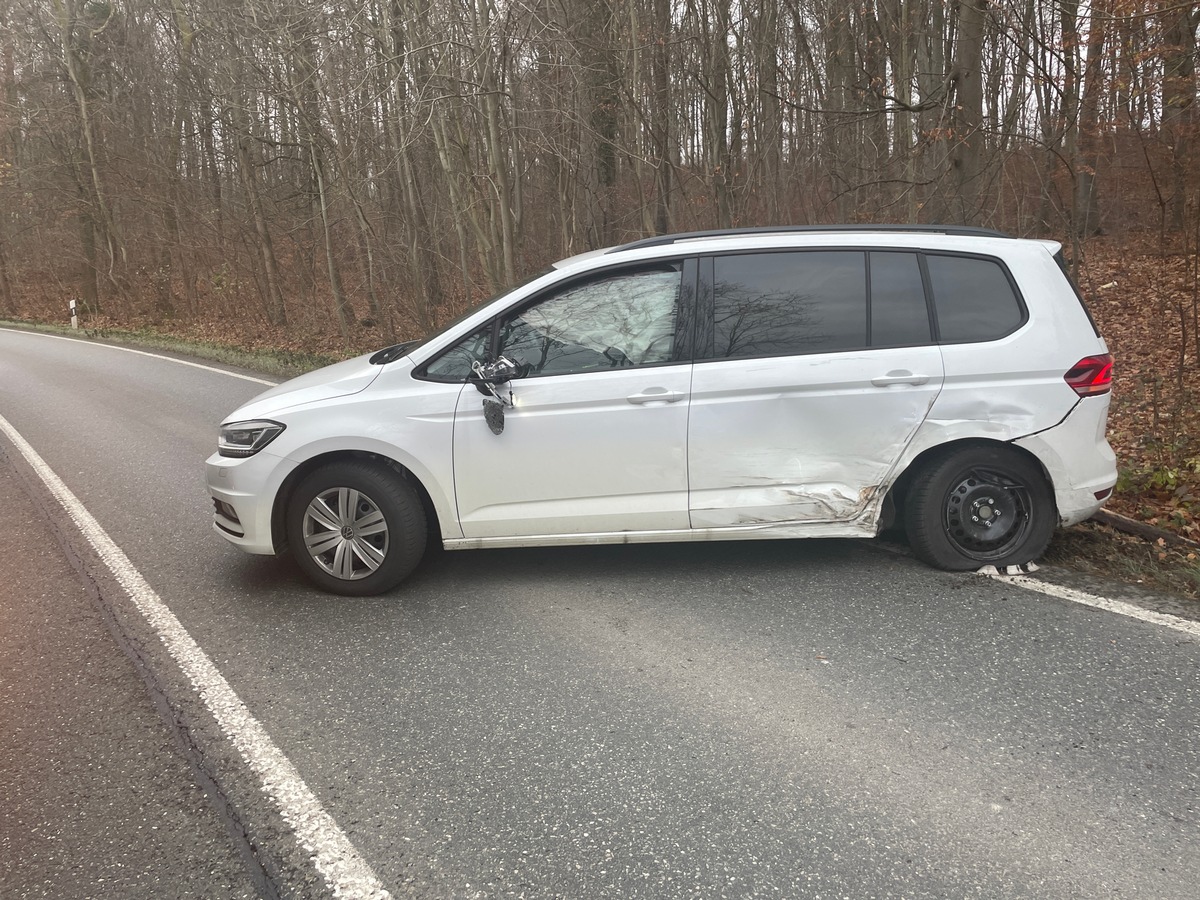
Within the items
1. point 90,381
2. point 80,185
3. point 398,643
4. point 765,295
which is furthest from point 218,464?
point 80,185

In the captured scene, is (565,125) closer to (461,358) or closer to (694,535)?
(461,358)

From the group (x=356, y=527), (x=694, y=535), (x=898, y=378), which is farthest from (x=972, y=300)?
(x=356, y=527)

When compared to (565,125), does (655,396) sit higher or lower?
lower

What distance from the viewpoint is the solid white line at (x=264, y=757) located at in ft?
8.39

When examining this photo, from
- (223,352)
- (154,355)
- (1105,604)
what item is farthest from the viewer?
(154,355)

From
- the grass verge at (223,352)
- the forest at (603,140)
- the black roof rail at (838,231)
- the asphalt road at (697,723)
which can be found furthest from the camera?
the grass verge at (223,352)

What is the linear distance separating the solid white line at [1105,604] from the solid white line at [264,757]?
3.47 meters

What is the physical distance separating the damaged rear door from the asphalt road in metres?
0.50

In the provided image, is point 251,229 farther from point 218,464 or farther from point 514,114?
point 218,464

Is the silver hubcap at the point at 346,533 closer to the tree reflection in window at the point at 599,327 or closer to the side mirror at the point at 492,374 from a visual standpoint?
the side mirror at the point at 492,374

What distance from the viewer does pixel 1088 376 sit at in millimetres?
4398

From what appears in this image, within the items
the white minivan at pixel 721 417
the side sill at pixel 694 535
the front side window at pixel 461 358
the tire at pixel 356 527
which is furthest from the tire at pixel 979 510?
the tire at pixel 356 527

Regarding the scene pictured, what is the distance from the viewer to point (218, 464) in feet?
15.5

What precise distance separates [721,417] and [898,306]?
3.67 feet
